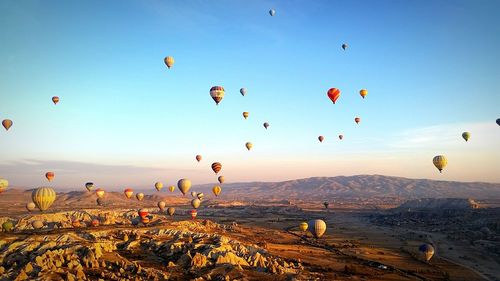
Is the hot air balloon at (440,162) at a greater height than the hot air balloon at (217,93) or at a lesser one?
lesser

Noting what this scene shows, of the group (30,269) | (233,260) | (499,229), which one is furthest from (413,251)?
(30,269)

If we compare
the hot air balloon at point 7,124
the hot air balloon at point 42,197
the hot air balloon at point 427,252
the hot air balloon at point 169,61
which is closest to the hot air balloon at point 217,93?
the hot air balloon at point 169,61

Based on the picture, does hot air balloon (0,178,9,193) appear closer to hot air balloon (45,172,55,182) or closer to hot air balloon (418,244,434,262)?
hot air balloon (45,172,55,182)

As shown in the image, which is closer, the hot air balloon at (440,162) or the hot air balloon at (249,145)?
the hot air balloon at (440,162)

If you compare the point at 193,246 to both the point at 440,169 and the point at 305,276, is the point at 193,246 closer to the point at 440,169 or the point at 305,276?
the point at 305,276

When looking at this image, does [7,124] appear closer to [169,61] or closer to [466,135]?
[169,61]

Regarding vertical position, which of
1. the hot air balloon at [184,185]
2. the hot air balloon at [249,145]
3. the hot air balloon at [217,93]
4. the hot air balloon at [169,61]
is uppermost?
the hot air balloon at [169,61]

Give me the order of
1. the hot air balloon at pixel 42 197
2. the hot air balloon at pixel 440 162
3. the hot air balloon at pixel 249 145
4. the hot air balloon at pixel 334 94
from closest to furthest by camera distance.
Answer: the hot air balloon at pixel 42 197 < the hot air balloon at pixel 334 94 < the hot air balloon at pixel 440 162 < the hot air balloon at pixel 249 145

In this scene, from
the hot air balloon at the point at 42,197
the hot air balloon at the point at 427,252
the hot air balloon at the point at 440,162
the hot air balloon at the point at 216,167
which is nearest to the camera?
the hot air balloon at the point at 427,252

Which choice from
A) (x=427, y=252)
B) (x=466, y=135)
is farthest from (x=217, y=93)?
(x=466, y=135)

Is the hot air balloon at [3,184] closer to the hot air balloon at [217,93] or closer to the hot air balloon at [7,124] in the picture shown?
the hot air balloon at [7,124]
